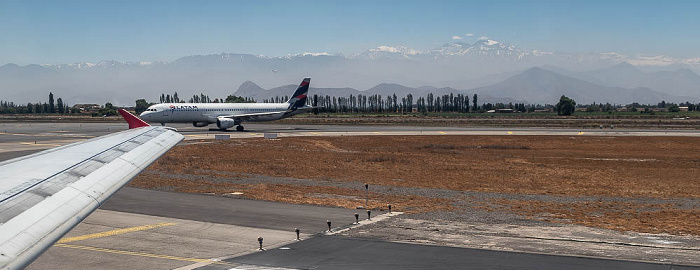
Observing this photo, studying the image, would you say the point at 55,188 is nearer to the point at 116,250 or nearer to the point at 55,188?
the point at 55,188

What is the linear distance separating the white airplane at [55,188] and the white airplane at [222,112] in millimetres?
76077

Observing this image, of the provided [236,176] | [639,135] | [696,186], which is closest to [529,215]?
[696,186]

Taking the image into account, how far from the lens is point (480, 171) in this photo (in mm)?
46562

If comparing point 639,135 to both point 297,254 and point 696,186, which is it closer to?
point 696,186

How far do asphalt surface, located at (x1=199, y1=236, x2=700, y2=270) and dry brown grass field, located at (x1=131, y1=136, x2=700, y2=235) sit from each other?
23.3 feet

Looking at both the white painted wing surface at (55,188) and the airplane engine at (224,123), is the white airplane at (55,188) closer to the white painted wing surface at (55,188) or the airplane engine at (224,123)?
the white painted wing surface at (55,188)

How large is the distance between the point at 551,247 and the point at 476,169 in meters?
27.9

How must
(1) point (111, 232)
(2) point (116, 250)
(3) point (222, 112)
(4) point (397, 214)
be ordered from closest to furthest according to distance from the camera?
(2) point (116, 250), (1) point (111, 232), (4) point (397, 214), (3) point (222, 112)

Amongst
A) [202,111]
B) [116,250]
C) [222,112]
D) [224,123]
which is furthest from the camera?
[222,112]

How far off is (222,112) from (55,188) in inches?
3402

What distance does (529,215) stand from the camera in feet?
88.4

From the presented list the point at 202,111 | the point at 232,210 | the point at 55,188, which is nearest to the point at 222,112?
the point at 202,111

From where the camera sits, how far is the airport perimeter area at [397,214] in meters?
18.6

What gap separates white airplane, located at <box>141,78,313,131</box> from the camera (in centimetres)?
8744
